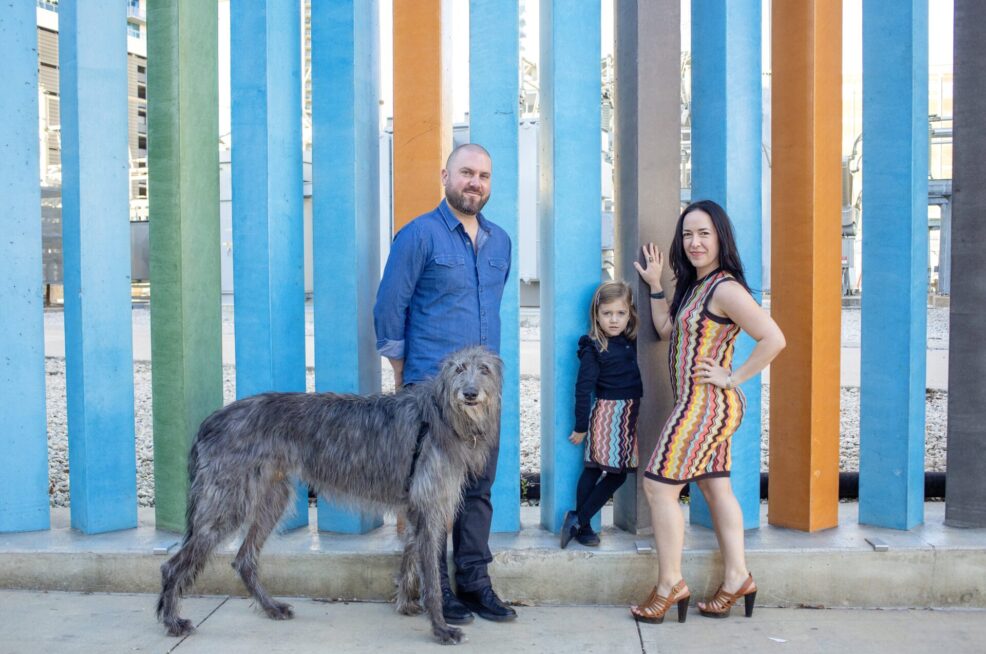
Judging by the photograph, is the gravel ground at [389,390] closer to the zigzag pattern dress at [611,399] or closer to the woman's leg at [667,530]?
the zigzag pattern dress at [611,399]

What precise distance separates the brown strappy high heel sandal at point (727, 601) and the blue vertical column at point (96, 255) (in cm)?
304

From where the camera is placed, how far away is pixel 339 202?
4367 mm

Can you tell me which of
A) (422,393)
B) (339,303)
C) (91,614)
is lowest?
(91,614)

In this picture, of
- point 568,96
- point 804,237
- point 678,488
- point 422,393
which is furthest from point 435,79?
point 678,488

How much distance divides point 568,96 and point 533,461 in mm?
3356

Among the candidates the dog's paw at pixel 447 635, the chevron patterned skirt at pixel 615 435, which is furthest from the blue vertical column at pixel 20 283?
the chevron patterned skirt at pixel 615 435

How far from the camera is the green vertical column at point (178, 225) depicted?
4.35m

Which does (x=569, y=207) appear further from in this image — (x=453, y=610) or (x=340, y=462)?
(x=453, y=610)

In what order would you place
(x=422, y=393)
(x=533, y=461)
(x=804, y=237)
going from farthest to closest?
(x=533, y=461)
(x=804, y=237)
(x=422, y=393)

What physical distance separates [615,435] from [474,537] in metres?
0.88

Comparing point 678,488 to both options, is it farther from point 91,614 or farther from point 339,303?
point 91,614

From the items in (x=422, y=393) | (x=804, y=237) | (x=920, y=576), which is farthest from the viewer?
(x=804, y=237)

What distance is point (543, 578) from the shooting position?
4.07 m

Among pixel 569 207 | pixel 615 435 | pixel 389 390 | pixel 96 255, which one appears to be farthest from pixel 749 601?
pixel 389 390
